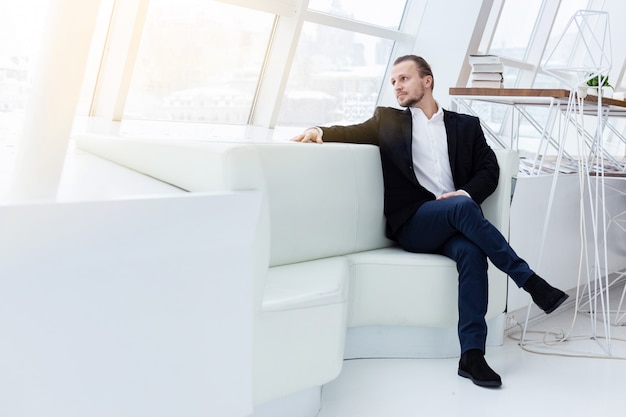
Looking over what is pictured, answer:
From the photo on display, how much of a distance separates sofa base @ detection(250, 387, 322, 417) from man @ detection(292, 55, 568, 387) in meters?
0.66

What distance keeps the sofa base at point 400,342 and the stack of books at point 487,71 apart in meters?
1.71

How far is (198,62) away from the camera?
498cm

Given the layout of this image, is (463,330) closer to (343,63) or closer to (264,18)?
(264,18)

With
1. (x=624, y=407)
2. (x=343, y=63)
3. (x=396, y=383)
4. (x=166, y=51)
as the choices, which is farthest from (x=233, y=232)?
(x=343, y=63)

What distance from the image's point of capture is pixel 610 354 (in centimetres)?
283

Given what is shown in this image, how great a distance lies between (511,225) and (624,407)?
3.10ft

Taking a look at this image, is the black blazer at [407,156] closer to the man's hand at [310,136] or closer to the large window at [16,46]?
the man's hand at [310,136]

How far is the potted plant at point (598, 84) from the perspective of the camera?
3.06 meters

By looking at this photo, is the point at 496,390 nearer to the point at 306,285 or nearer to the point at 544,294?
the point at 544,294

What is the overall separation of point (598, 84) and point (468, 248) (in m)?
1.24

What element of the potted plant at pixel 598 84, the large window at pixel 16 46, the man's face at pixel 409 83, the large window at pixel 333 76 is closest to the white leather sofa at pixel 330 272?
the man's face at pixel 409 83

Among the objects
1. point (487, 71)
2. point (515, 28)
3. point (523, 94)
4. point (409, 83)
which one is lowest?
point (409, 83)

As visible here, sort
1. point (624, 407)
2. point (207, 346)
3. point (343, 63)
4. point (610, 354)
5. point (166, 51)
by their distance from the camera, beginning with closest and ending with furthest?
point (207, 346), point (624, 407), point (610, 354), point (166, 51), point (343, 63)

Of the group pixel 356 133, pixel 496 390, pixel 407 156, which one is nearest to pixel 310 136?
pixel 356 133
